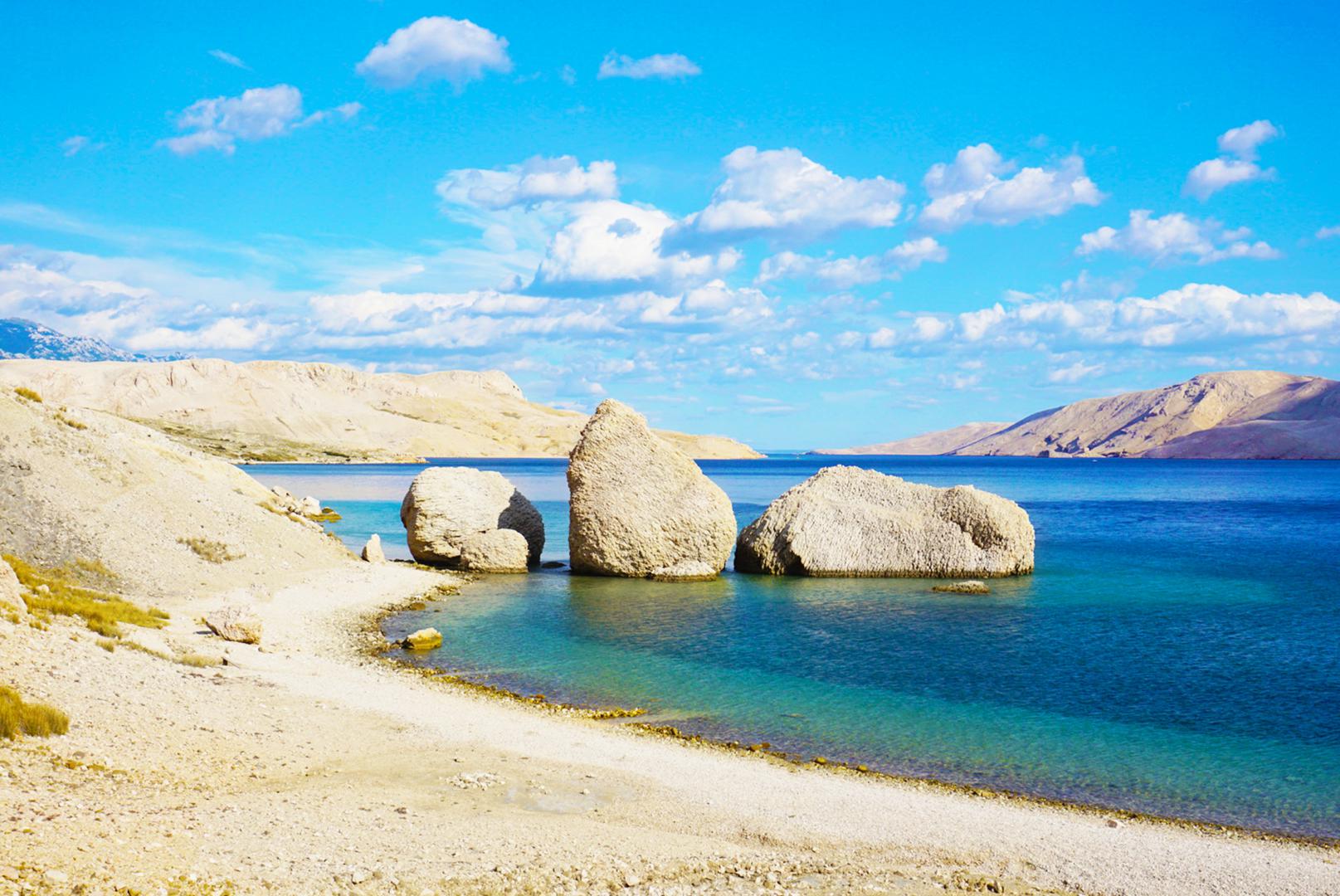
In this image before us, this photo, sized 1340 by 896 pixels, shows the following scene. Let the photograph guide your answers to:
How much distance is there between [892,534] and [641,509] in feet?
31.4

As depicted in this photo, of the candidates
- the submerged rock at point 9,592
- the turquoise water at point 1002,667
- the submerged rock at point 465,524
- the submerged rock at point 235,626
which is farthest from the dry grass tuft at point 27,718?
the submerged rock at point 465,524

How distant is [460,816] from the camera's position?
464 inches

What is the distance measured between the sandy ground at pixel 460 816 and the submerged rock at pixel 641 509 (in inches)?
711

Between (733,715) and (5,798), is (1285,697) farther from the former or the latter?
(5,798)

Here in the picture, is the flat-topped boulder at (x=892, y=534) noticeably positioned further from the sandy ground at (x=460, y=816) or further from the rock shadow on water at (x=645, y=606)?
the sandy ground at (x=460, y=816)

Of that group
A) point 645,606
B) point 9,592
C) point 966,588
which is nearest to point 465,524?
point 645,606

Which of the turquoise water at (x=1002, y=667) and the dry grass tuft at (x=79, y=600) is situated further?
the dry grass tuft at (x=79, y=600)

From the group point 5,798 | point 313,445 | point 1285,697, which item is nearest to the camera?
point 5,798

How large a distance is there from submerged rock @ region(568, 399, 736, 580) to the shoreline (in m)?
13.1

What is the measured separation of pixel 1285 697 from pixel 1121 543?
3219 cm

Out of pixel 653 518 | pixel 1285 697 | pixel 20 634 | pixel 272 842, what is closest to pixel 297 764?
pixel 272 842

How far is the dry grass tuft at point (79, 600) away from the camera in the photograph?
60.5 ft

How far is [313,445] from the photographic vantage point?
198750 millimetres

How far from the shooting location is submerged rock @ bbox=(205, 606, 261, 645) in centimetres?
2069
